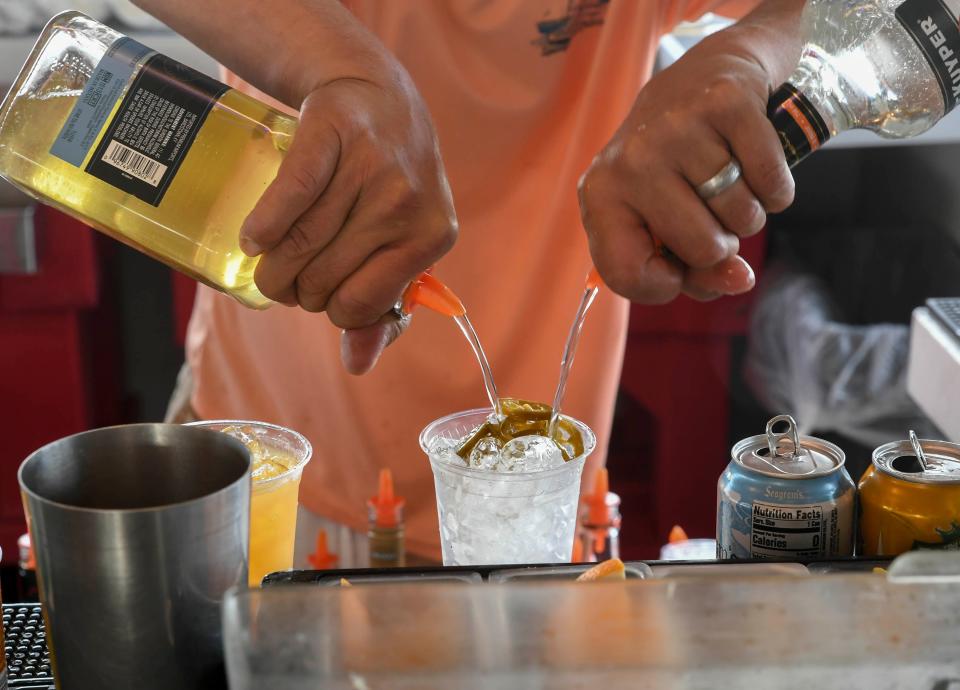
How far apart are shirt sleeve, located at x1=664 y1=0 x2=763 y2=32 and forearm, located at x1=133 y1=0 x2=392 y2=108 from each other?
640 millimetres

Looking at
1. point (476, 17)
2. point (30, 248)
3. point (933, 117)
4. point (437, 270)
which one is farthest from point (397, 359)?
point (30, 248)

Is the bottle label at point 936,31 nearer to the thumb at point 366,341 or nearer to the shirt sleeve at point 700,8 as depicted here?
the thumb at point 366,341

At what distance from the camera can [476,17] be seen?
1.46 meters

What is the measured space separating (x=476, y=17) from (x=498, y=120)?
15 cm

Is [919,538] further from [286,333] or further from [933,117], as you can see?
[286,333]

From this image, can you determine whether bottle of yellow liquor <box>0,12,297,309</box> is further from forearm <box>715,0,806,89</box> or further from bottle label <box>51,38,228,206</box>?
forearm <box>715,0,806,89</box>

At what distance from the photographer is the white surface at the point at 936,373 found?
47.1 inches

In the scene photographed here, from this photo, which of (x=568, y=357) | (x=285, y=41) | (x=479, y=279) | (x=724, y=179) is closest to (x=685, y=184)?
(x=724, y=179)

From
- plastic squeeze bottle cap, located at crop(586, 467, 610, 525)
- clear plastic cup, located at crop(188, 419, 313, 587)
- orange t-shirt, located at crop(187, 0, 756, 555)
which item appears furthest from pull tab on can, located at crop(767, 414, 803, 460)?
orange t-shirt, located at crop(187, 0, 756, 555)

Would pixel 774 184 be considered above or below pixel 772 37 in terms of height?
below

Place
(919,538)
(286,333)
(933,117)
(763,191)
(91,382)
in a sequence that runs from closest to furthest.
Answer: (919,538) → (763,191) → (933,117) → (286,333) → (91,382)

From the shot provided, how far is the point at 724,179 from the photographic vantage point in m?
0.90

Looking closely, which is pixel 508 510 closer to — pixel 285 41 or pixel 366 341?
pixel 366 341

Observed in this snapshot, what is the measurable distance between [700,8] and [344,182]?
2.77 ft
